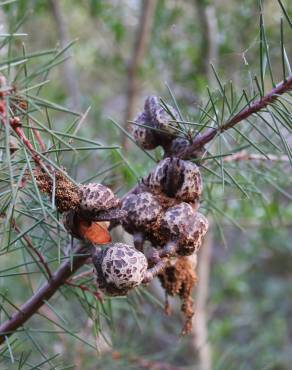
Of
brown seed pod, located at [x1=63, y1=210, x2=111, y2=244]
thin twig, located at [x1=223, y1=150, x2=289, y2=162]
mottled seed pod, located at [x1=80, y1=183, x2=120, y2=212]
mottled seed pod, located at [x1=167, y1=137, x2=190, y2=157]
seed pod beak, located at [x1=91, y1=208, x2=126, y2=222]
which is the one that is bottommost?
brown seed pod, located at [x1=63, y1=210, x2=111, y2=244]

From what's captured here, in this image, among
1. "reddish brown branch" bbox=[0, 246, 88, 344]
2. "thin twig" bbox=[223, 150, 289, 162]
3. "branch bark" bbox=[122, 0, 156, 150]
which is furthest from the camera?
"branch bark" bbox=[122, 0, 156, 150]

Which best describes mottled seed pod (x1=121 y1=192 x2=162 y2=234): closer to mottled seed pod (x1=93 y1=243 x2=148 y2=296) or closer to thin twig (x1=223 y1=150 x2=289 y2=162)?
mottled seed pod (x1=93 y1=243 x2=148 y2=296)

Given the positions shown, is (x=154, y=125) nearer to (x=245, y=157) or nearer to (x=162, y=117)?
(x=162, y=117)

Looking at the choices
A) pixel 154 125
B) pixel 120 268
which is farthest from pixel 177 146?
pixel 120 268

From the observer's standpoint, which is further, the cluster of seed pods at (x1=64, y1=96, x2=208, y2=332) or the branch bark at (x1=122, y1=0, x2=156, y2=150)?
the branch bark at (x1=122, y1=0, x2=156, y2=150)

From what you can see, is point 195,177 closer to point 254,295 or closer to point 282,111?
point 282,111

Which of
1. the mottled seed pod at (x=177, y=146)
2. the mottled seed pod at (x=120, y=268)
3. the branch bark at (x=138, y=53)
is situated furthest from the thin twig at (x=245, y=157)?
the branch bark at (x=138, y=53)

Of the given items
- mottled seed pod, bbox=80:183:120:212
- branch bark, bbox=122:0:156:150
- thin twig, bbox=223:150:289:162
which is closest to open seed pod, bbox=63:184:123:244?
mottled seed pod, bbox=80:183:120:212

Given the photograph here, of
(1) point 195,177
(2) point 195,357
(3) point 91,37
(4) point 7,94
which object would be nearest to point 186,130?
(1) point 195,177
